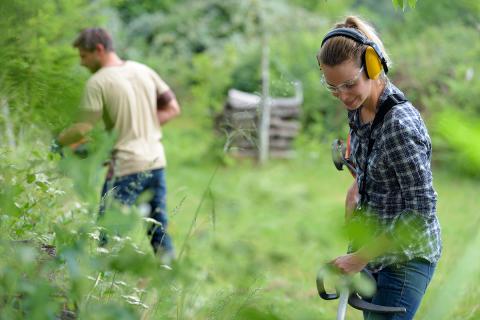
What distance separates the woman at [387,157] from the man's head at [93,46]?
9.01ft

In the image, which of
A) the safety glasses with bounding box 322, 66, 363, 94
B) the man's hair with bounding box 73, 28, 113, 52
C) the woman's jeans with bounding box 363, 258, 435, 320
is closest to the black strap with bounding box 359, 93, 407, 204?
the safety glasses with bounding box 322, 66, 363, 94

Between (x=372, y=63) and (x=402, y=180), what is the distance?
436 mm

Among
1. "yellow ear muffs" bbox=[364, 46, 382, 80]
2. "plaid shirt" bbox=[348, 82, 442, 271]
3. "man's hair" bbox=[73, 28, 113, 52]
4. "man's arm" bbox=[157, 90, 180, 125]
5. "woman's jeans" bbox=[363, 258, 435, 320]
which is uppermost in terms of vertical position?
"yellow ear muffs" bbox=[364, 46, 382, 80]

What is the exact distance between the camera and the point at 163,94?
5.58 m

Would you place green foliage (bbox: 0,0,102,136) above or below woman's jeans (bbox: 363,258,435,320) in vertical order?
above

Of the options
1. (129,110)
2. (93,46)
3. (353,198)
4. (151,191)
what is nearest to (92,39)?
(93,46)

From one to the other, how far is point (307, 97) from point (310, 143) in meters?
1.29

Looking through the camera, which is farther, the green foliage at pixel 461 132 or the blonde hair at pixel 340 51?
the blonde hair at pixel 340 51

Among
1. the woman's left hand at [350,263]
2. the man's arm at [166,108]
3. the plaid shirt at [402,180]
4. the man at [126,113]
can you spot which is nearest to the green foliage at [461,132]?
the woman's left hand at [350,263]

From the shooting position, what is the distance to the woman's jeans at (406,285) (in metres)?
2.71

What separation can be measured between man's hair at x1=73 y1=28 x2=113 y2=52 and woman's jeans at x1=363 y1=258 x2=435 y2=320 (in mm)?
3113

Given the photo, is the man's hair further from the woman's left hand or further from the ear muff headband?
the woman's left hand

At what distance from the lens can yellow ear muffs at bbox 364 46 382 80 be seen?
2.65 meters

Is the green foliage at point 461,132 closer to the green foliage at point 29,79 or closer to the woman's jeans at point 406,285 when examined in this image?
the green foliage at point 29,79
